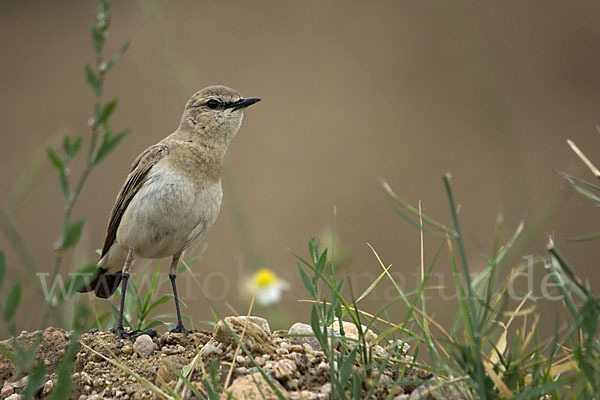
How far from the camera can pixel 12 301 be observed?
5.41 ft

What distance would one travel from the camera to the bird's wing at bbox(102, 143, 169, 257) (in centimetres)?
430

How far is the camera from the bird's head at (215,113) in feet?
14.7

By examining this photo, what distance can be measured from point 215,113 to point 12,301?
118 inches

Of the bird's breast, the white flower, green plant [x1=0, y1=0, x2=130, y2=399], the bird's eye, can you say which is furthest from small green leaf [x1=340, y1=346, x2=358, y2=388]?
the bird's eye

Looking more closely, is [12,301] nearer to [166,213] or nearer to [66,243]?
[66,243]

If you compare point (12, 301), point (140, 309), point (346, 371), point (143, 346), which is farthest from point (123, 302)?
point (12, 301)

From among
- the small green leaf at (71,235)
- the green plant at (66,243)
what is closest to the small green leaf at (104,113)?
the green plant at (66,243)

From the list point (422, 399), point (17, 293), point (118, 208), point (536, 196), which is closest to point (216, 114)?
point (118, 208)

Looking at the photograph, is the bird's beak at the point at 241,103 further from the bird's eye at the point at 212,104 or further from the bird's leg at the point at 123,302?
the bird's leg at the point at 123,302

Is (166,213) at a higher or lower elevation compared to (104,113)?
lower

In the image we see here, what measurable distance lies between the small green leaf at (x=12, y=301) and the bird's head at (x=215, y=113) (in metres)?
2.87

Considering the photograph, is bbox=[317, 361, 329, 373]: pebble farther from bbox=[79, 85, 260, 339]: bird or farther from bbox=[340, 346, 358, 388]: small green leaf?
bbox=[79, 85, 260, 339]: bird

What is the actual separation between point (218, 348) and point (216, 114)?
2.10m

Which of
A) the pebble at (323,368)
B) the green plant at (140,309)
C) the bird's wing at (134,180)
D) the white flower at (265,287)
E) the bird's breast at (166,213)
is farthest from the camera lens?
the bird's wing at (134,180)
